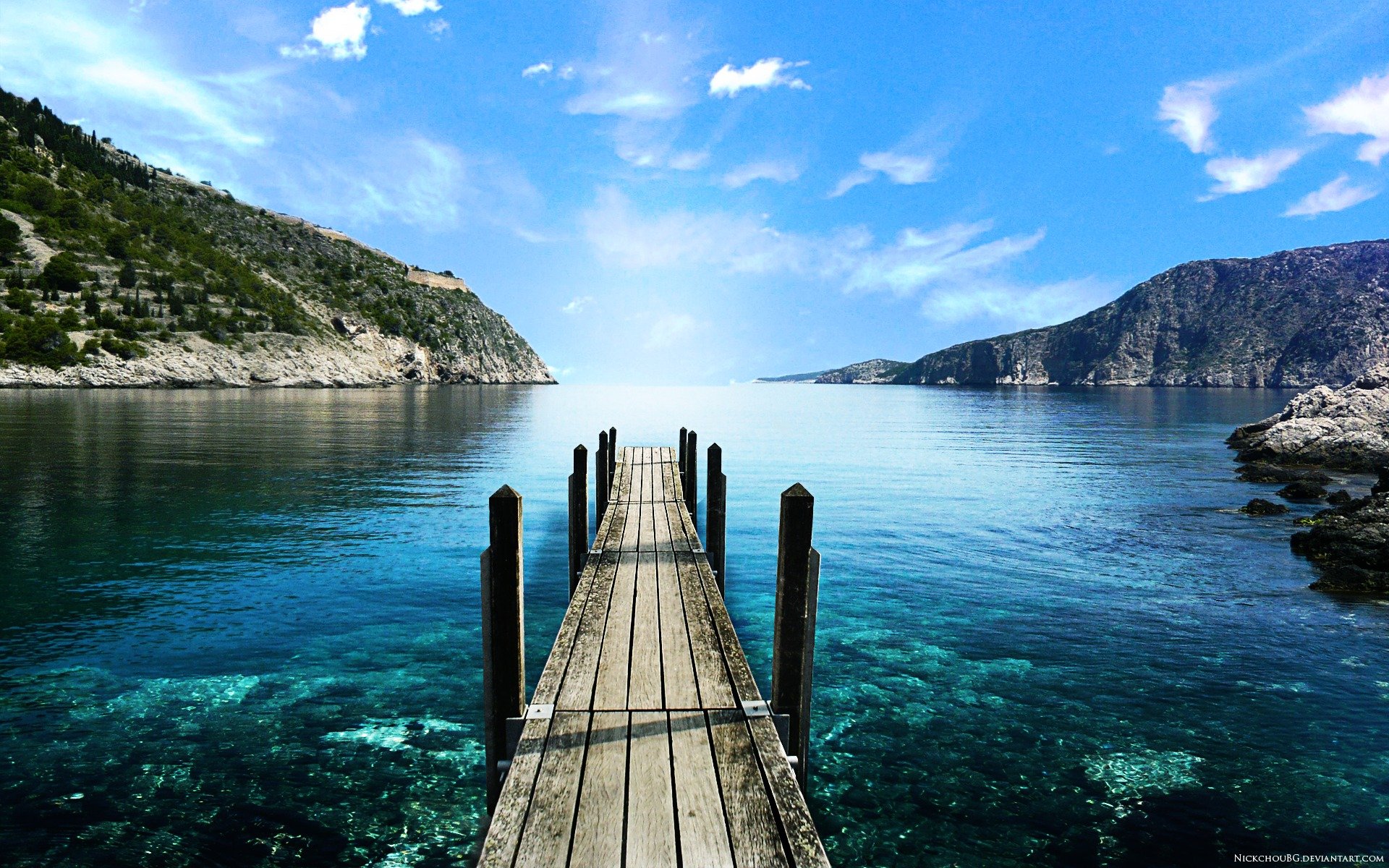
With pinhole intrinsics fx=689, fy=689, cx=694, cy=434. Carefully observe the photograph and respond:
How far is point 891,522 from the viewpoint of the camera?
20344 millimetres

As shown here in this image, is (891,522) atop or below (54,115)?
below

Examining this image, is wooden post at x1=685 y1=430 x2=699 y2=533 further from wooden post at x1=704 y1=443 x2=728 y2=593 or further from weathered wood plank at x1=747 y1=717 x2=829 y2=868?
weathered wood plank at x1=747 y1=717 x2=829 y2=868

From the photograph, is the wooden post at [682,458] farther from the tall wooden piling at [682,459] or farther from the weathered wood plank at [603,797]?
the weathered wood plank at [603,797]

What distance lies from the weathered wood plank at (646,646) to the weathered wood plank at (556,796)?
0.58 m

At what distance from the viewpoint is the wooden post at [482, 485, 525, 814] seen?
579cm

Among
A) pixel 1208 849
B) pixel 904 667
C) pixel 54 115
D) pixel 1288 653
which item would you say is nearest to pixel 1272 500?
pixel 1288 653

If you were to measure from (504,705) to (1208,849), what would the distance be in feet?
20.9

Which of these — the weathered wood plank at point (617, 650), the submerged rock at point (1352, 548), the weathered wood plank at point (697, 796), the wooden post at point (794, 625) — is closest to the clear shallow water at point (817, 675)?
the submerged rock at point (1352, 548)

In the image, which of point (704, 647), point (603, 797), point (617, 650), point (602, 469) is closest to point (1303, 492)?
point (602, 469)

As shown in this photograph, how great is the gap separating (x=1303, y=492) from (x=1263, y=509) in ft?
13.8

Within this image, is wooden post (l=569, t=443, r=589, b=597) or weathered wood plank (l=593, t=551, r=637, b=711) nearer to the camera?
weathered wood plank (l=593, t=551, r=637, b=711)

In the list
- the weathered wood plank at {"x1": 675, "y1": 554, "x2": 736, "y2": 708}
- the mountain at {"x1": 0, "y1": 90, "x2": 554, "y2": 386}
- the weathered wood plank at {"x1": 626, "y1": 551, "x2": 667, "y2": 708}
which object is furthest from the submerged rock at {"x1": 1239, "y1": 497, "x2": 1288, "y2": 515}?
the mountain at {"x1": 0, "y1": 90, "x2": 554, "y2": 386}

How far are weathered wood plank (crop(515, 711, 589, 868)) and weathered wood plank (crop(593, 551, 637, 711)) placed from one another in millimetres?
322

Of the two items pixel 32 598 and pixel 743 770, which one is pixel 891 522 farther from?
pixel 32 598
